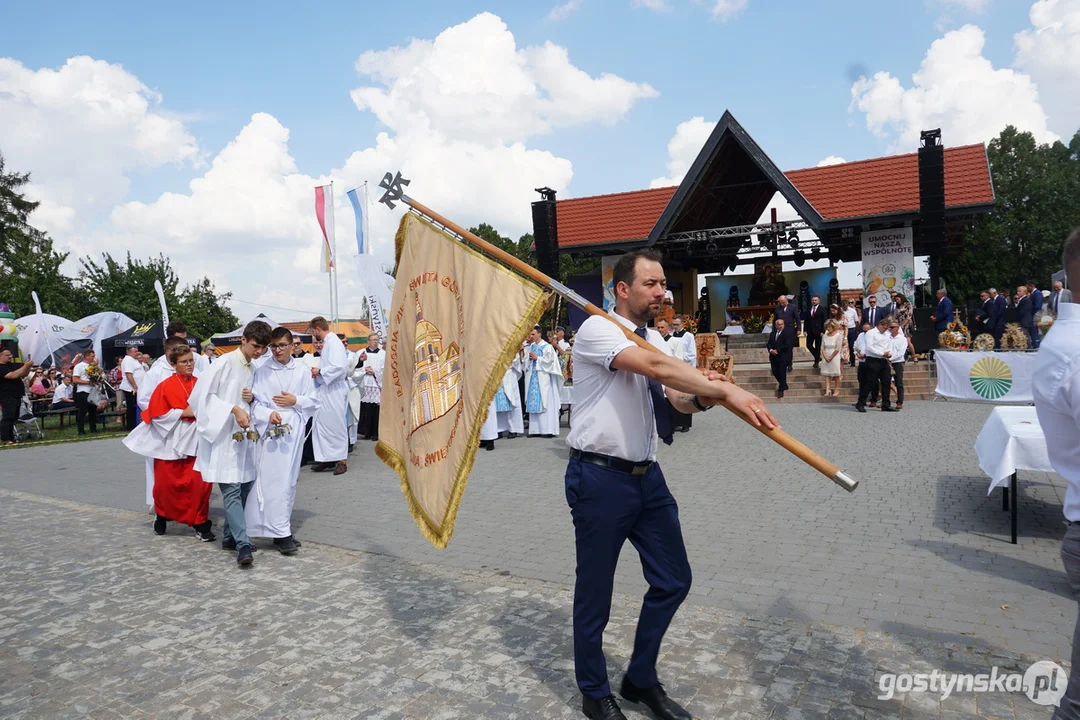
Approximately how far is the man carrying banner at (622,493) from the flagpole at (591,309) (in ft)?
0.29

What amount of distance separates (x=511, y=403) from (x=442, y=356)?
8.88 meters

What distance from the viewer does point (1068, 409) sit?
237cm

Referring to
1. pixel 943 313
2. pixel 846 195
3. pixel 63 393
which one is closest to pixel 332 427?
pixel 63 393

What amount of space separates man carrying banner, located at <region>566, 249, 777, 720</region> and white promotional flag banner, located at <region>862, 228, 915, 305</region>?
18768 mm

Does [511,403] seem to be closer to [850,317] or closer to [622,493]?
[850,317]

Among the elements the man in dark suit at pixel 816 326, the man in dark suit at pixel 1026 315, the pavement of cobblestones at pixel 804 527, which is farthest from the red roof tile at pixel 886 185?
the pavement of cobblestones at pixel 804 527

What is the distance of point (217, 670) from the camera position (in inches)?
153

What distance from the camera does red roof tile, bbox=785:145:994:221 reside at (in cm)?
1905

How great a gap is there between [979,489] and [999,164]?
48.0m

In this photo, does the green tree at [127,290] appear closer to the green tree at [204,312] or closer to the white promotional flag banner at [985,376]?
the green tree at [204,312]

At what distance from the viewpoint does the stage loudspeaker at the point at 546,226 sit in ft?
79.7

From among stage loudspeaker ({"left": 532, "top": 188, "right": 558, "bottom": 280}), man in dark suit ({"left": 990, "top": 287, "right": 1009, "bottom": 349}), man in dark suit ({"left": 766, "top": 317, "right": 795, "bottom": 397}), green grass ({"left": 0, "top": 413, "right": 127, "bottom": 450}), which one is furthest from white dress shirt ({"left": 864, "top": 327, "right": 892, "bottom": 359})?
green grass ({"left": 0, "top": 413, "right": 127, "bottom": 450})

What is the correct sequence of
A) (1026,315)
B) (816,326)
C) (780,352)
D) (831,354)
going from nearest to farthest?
(831,354) < (780,352) < (1026,315) < (816,326)

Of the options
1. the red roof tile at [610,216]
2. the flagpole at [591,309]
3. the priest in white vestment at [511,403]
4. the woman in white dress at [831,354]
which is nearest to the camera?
the flagpole at [591,309]
